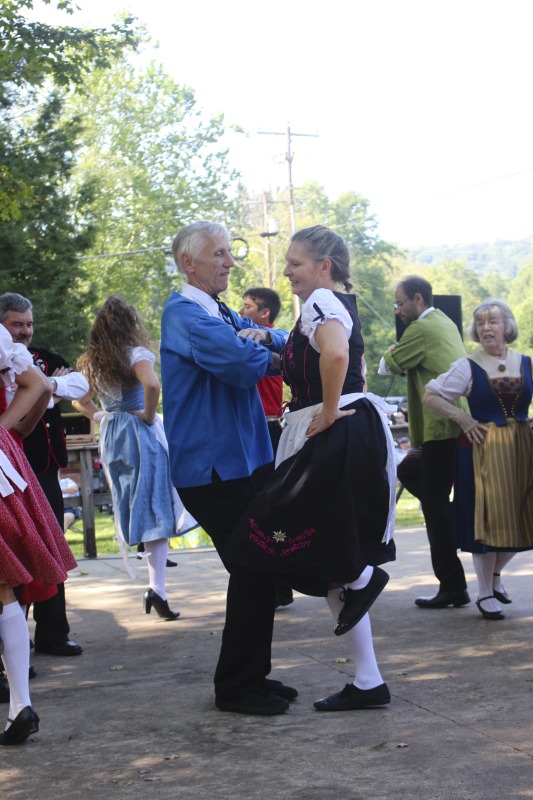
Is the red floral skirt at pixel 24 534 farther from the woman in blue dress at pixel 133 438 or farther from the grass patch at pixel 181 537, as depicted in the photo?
the grass patch at pixel 181 537

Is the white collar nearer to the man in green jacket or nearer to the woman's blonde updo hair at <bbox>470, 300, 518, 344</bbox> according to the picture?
the woman's blonde updo hair at <bbox>470, 300, 518, 344</bbox>

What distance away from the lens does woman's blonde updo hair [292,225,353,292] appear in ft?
14.0

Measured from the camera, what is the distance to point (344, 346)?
398 cm

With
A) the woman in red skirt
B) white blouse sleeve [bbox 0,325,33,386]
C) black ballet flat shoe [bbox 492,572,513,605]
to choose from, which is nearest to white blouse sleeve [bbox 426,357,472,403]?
black ballet flat shoe [bbox 492,572,513,605]

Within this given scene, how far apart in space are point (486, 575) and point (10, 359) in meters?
3.07

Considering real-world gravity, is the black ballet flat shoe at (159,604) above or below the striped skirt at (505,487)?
below

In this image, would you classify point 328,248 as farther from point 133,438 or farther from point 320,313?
point 133,438

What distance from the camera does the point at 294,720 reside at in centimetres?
404

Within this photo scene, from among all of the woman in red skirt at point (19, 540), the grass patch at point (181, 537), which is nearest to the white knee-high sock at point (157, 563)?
the woman in red skirt at point (19, 540)

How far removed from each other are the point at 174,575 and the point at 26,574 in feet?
15.3

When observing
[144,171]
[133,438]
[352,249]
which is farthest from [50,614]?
[352,249]

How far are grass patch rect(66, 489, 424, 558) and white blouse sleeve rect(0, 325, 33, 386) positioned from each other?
583 centimetres

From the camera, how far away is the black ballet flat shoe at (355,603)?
13.4 ft

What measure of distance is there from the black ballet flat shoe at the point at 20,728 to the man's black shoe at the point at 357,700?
1.07 meters
